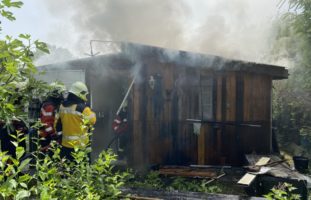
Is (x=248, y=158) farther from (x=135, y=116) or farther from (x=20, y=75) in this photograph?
(x=20, y=75)

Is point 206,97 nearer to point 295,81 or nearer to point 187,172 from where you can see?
point 187,172

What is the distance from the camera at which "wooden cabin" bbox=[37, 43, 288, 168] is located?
820 centimetres

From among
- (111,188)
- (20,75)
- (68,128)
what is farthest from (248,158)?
(20,75)

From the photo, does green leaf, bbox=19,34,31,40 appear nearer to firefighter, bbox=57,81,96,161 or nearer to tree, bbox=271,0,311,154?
firefighter, bbox=57,81,96,161

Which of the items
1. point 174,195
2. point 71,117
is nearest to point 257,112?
point 174,195

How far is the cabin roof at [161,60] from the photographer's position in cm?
786

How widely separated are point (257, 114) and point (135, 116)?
14.0 feet

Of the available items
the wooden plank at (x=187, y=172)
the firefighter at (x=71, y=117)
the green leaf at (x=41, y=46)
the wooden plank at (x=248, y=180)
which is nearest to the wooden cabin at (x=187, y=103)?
the wooden plank at (x=187, y=172)

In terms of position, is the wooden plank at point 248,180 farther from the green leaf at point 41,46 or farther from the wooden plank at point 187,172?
the green leaf at point 41,46

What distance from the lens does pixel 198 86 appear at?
29.2 feet

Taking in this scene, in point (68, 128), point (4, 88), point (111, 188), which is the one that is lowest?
point (111, 188)

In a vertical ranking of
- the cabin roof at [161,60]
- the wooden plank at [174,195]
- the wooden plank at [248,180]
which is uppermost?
the cabin roof at [161,60]

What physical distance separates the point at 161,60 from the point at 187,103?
5.10 ft

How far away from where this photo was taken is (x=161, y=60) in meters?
8.17
